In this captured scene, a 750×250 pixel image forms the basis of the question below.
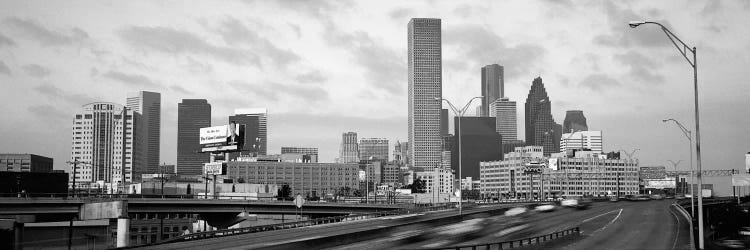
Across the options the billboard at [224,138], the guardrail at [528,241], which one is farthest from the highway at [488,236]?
the billboard at [224,138]

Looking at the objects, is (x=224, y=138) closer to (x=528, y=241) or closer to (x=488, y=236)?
(x=488, y=236)

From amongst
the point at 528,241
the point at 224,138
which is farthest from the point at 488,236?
the point at 224,138

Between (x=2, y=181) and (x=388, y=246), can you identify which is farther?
(x=2, y=181)

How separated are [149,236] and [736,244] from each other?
127437 millimetres

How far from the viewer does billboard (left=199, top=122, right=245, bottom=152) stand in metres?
168

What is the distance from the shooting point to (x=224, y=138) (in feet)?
553

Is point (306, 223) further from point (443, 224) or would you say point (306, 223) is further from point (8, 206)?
point (8, 206)

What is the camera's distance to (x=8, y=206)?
94.1 meters

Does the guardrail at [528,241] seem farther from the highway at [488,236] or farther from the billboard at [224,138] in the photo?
the billboard at [224,138]

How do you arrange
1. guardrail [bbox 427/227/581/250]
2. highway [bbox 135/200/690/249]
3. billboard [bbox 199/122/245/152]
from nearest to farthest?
1. guardrail [bbox 427/227/581/250]
2. highway [bbox 135/200/690/249]
3. billboard [bbox 199/122/245/152]

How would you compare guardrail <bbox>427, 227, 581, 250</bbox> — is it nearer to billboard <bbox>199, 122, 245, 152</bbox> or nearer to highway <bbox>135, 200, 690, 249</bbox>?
highway <bbox>135, 200, 690, 249</bbox>

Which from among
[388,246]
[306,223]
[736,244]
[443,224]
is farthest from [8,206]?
[736,244]

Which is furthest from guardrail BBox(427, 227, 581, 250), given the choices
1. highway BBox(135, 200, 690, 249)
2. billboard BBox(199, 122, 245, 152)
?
billboard BBox(199, 122, 245, 152)

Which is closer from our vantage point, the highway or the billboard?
the highway
